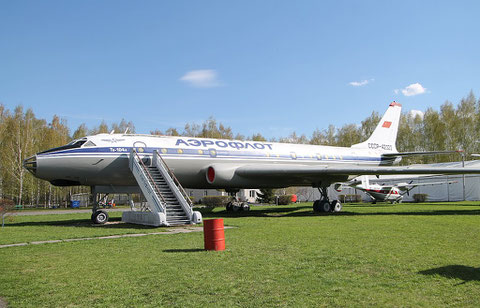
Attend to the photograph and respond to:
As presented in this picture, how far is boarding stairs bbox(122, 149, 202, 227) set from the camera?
1370 centimetres

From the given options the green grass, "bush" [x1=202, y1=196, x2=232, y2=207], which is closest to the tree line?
"bush" [x1=202, y1=196, x2=232, y2=207]

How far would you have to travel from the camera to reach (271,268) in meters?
6.23

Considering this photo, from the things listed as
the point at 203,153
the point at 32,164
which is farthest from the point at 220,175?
the point at 32,164

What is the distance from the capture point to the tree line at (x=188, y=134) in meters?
44.7

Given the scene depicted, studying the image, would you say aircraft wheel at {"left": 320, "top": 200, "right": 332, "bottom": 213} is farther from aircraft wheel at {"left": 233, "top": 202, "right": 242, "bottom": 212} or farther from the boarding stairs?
the boarding stairs

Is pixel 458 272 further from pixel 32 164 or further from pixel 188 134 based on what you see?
pixel 188 134

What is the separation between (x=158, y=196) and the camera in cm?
1468

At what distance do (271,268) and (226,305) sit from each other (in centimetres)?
194

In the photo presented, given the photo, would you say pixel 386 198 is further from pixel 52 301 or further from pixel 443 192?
pixel 52 301

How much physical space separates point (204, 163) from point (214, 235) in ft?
34.6

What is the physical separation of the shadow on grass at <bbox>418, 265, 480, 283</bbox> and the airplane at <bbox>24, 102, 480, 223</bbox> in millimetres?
11752

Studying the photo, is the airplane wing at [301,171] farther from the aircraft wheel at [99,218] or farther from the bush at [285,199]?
the bush at [285,199]

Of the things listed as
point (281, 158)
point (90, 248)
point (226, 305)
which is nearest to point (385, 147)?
point (281, 158)

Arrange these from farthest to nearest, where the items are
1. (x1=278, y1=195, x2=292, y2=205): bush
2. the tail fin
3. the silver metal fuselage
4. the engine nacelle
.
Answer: (x1=278, y1=195, x2=292, y2=205): bush
the tail fin
the engine nacelle
the silver metal fuselage
